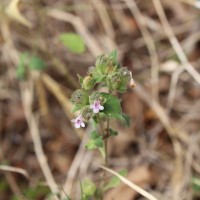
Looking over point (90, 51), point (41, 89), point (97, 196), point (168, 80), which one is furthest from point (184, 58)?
point (97, 196)

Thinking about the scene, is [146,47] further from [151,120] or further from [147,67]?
[151,120]

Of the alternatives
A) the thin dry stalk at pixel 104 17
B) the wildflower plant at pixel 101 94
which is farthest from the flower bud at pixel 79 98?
the thin dry stalk at pixel 104 17

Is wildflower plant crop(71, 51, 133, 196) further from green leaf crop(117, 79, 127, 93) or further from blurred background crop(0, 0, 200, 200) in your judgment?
blurred background crop(0, 0, 200, 200)

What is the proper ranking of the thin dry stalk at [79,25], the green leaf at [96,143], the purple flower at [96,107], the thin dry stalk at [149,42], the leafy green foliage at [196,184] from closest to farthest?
the purple flower at [96,107] → the green leaf at [96,143] → the leafy green foliage at [196,184] → the thin dry stalk at [149,42] → the thin dry stalk at [79,25]

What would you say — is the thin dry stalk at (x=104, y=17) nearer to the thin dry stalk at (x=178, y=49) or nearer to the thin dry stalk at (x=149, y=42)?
the thin dry stalk at (x=149, y=42)

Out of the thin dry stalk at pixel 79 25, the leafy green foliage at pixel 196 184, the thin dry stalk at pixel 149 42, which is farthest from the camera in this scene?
the thin dry stalk at pixel 79 25

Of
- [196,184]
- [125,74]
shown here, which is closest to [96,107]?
[125,74]

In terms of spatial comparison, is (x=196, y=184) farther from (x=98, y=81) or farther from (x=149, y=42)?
(x=149, y=42)
